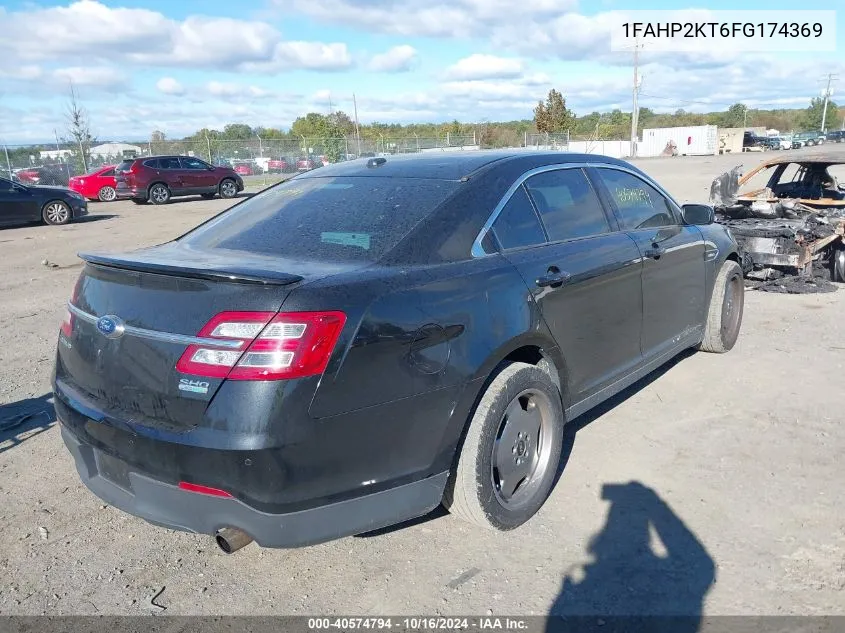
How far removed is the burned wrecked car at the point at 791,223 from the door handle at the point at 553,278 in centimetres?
546

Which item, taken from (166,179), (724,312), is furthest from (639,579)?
(166,179)

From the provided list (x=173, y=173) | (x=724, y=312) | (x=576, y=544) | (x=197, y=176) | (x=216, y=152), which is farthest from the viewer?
(x=216, y=152)

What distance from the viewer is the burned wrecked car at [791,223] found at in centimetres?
777

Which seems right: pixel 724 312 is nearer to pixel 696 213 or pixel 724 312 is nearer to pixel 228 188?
pixel 696 213

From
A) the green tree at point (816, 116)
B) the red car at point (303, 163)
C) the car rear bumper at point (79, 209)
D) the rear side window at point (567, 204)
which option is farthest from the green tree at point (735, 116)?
the rear side window at point (567, 204)

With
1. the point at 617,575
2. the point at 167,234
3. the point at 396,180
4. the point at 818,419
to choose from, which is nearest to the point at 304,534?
the point at 617,575

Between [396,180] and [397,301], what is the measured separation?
3.67ft

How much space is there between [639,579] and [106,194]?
2602 centimetres

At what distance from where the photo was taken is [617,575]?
2.85 metres

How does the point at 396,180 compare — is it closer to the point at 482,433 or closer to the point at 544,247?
the point at 544,247

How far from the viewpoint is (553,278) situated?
3324mm

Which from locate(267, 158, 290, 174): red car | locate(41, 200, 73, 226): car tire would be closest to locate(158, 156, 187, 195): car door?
locate(41, 200, 73, 226): car tire

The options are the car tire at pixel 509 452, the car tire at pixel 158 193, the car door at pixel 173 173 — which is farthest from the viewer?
the car door at pixel 173 173

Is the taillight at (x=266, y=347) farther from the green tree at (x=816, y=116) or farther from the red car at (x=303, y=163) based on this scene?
the green tree at (x=816, y=116)
